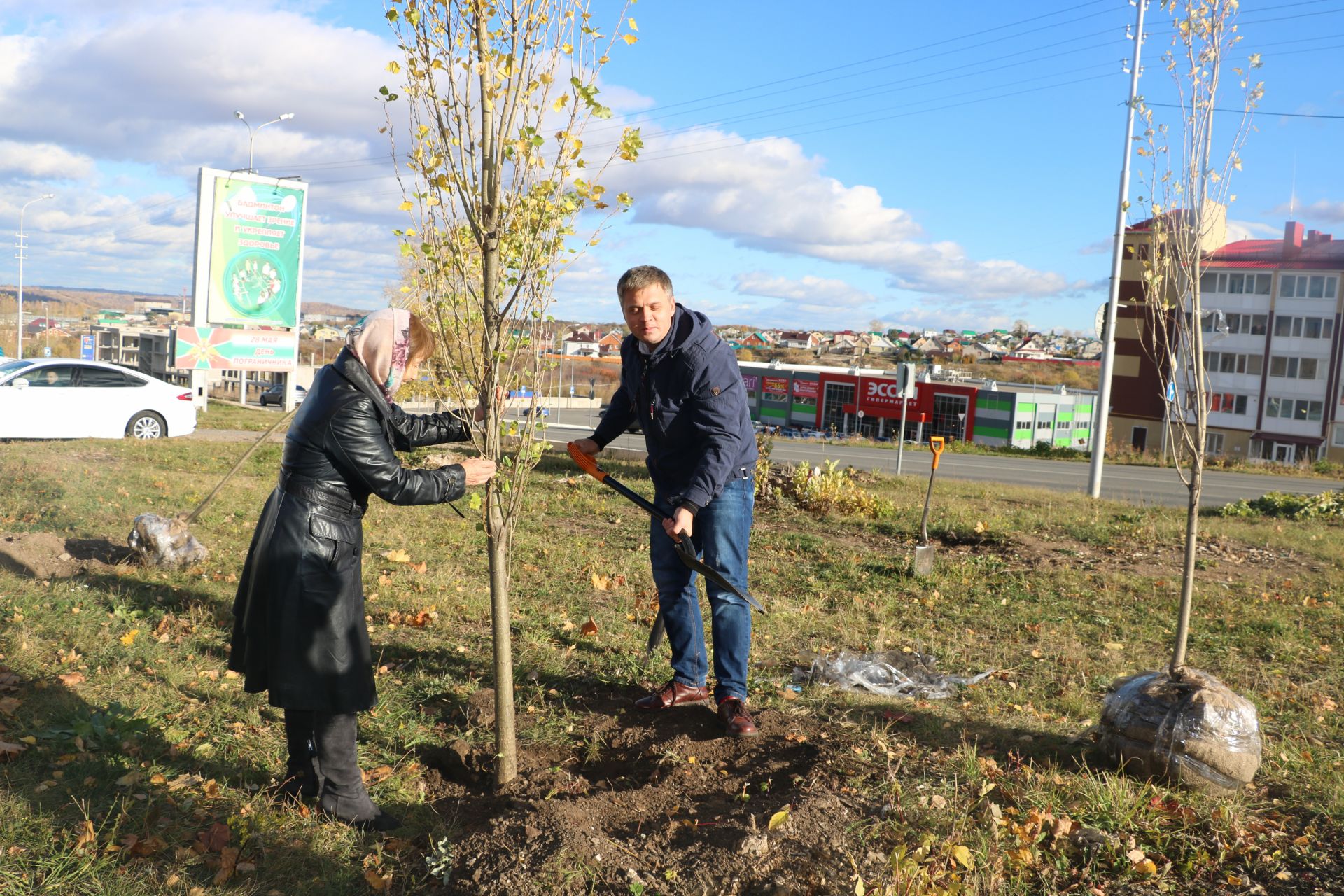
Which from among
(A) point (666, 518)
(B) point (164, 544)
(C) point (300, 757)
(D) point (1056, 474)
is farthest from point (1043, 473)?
(C) point (300, 757)

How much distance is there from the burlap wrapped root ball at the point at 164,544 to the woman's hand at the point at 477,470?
433cm

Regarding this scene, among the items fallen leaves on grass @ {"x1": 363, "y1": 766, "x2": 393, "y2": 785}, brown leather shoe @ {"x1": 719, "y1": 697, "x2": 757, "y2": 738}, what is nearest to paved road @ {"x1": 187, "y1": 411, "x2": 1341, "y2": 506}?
brown leather shoe @ {"x1": 719, "y1": 697, "x2": 757, "y2": 738}

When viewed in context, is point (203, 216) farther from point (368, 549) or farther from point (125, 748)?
point (125, 748)

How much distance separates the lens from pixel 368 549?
299 inches

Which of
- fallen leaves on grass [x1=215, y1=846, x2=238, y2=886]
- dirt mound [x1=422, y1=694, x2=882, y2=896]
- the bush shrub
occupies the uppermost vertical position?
the bush shrub

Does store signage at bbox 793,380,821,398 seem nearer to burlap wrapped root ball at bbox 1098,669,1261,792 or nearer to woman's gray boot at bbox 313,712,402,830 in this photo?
burlap wrapped root ball at bbox 1098,669,1261,792

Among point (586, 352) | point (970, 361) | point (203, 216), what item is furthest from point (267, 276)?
point (970, 361)

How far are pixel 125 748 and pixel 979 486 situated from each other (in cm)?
1376

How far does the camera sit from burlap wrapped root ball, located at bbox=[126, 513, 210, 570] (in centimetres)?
640

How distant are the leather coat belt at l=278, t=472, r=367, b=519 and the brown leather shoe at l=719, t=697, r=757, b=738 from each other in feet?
5.91

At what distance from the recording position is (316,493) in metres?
3.04

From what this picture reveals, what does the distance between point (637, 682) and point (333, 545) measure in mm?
2097

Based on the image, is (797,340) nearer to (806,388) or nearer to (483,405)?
(806,388)

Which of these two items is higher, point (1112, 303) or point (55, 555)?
point (1112, 303)
